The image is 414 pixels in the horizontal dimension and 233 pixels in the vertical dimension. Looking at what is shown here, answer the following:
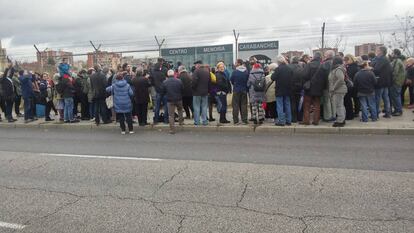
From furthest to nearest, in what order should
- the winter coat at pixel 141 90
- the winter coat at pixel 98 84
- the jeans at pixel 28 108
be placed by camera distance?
1. the jeans at pixel 28 108
2. the winter coat at pixel 98 84
3. the winter coat at pixel 141 90

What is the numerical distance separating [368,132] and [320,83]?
172cm

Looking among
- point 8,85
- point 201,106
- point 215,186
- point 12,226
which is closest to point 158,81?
point 201,106

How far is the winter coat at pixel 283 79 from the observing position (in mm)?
10883

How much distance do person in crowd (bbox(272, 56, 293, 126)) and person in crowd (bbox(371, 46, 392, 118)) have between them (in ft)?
8.36

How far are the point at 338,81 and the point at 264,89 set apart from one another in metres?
Answer: 2.01

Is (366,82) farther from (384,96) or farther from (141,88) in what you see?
(141,88)

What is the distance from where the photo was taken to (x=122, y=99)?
11734mm

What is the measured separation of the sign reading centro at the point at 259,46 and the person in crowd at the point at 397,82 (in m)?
6.20

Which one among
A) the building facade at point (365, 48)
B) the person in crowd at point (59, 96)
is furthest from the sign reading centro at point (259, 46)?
the person in crowd at point (59, 96)

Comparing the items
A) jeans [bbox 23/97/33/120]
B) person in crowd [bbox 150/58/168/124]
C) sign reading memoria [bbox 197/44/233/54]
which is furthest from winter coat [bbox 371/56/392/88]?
jeans [bbox 23/97/33/120]

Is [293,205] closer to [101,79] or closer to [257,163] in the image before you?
[257,163]

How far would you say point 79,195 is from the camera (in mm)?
5883

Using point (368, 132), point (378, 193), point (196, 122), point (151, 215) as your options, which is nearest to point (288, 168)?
point (378, 193)

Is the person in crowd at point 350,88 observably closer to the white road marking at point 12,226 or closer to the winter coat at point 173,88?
the winter coat at point 173,88
